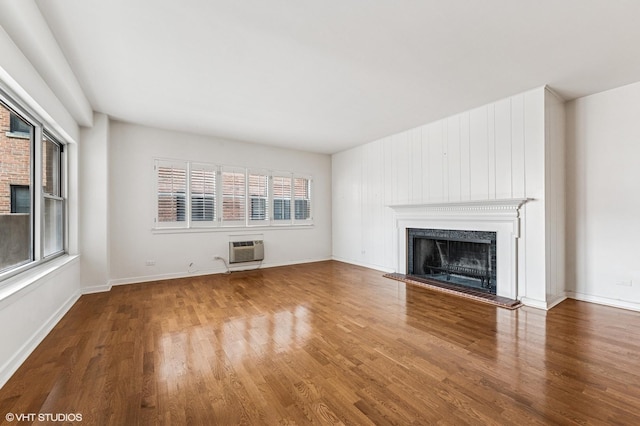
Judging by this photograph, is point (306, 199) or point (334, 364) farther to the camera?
point (306, 199)

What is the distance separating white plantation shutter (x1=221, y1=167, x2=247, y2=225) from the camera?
5.95 m

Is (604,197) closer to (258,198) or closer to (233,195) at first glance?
(258,198)

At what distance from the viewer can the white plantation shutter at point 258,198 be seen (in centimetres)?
631

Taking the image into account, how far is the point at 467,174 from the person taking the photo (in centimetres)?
454

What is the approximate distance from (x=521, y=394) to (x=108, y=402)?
273 cm

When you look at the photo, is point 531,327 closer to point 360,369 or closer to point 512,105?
point 360,369

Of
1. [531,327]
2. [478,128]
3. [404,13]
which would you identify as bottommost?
[531,327]

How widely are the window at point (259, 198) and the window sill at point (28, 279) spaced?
334 centimetres

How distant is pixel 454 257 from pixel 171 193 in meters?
5.40

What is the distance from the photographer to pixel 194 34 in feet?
8.36

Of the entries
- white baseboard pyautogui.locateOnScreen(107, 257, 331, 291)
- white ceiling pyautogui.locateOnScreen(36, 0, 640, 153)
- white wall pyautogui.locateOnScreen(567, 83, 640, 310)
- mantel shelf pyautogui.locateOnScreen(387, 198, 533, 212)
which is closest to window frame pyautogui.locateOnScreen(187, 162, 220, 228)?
white baseboard pyautogui.locateOnScreen(107, 257, 331, 291)

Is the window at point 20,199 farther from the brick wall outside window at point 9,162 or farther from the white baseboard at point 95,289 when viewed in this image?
the white baseboard at point 95,289

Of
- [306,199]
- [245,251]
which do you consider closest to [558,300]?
[306,199]

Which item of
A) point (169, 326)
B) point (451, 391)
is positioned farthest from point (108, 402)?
point (451, 391)
